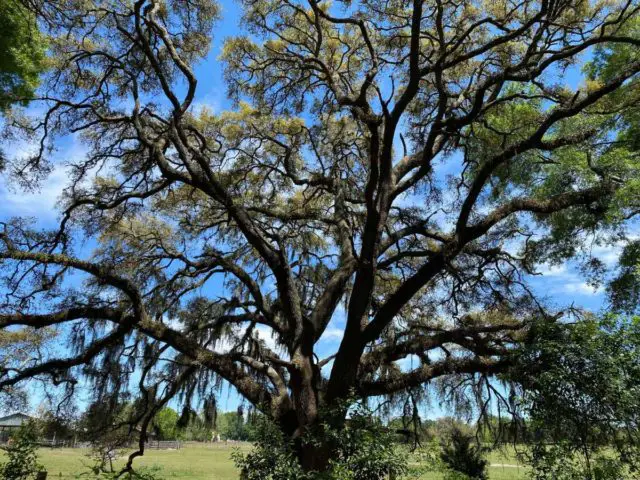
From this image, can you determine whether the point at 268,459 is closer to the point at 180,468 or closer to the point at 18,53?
the point at 18,53

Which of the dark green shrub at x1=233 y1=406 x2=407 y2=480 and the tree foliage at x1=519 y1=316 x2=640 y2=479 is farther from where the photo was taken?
the tree foliage at x1=519 y1=316 x2=640 y2=479

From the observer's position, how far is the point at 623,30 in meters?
7.34

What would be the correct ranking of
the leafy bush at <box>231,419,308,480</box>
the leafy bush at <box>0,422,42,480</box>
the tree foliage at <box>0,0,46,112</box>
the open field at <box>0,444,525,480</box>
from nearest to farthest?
the leafy bush at <box>231,419,308,480</box> → the leafy bush at <box>0,422,42,480</box> → the tree foliage at <box>0,0,46,112</box> → the open field at <box>0,444,525,480</box>

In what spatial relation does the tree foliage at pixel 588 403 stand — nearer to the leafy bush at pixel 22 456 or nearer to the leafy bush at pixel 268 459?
the leafy bush at pixel 268 459

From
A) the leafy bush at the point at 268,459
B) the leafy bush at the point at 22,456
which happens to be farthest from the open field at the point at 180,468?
the leafy bush at the point at 268,459

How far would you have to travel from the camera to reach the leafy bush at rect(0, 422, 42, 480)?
5.60m

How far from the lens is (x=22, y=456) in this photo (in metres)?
5.71

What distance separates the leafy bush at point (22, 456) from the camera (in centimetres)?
560

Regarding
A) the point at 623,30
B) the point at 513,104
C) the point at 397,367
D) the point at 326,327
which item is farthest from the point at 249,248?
the point at 623,30

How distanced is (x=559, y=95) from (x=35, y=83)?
305 inches

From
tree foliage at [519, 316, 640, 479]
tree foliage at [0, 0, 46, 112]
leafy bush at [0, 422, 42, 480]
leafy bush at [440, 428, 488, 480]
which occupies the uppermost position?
tree foliage at [0, 0, 46, 112]

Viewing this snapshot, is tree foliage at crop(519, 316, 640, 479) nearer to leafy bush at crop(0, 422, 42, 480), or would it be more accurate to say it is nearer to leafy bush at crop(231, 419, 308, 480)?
leafy bush at crop(231, 419, 308, 480)

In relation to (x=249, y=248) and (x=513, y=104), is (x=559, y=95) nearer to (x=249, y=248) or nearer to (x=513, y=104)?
(x=513, y=104)

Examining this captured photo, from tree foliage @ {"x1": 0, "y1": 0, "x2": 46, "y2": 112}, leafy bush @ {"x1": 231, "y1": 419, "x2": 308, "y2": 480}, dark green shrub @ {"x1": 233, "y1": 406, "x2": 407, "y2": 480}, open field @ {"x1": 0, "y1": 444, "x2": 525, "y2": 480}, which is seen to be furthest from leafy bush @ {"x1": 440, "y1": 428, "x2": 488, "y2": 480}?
tree foliage @ {"x1": 0, "y1": 0, "x2": 46, "y2": 112}
